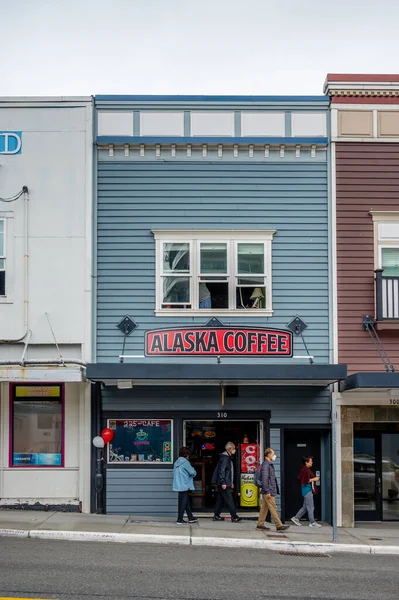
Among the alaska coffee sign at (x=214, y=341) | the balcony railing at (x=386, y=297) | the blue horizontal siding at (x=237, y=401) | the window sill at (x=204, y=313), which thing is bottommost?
the blue horizontal siding at (x=237, y=401)

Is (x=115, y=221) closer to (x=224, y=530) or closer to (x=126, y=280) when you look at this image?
(x=126, y=280)

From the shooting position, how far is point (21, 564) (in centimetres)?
1074

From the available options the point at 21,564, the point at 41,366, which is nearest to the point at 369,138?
the point at 41,366

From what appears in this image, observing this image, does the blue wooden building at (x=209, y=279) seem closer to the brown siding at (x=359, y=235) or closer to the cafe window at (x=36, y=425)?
the brown siding at (x=359, y=235)

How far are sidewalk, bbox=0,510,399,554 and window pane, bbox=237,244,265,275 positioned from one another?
5.24 meters

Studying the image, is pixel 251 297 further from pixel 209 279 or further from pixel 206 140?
pixel 206 140

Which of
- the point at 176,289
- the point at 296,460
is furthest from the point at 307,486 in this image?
the point at 176,289

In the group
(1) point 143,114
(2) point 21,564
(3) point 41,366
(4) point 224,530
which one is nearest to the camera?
(2) point 21,564

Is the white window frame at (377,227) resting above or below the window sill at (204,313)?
above

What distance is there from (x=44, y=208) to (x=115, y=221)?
150 cm

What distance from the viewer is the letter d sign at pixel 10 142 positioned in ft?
54.9

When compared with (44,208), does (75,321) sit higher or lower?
lower

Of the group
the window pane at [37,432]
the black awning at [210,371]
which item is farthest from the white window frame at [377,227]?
the window pane at [37,432]

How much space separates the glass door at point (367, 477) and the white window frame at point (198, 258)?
3.47 meters
